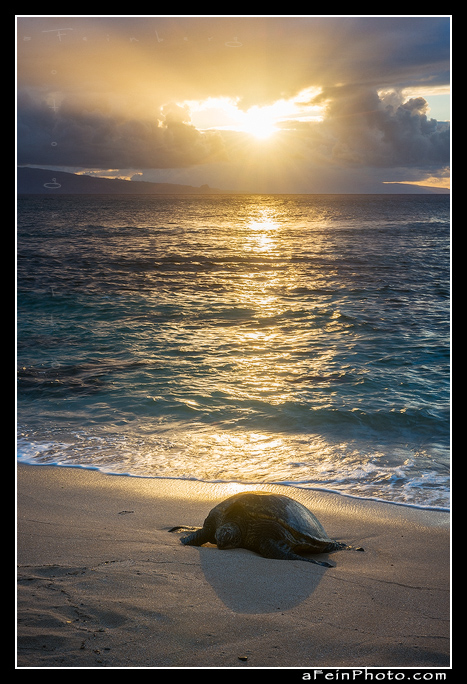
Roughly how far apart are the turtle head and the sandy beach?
3.3 inches

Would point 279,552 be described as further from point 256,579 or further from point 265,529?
point 256,579

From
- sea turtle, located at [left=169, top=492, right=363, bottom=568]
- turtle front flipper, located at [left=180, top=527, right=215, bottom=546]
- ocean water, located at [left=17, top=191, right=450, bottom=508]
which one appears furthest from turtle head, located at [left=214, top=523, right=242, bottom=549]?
ocean water, located at [left=17, top=191, right=450, bottom=508]

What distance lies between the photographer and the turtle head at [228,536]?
4.30m

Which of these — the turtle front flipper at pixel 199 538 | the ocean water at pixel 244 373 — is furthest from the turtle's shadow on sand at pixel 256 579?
the ocean water at pixel 244 373

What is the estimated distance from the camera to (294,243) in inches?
1416

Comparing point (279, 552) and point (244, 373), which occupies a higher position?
point (244, 373)

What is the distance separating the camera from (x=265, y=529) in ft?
14.0

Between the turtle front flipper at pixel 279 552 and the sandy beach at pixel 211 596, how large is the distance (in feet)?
0.22

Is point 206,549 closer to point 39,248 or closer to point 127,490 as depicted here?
point 127,490

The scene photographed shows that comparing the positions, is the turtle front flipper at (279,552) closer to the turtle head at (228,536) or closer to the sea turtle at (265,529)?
the sea turtle at (265,529)

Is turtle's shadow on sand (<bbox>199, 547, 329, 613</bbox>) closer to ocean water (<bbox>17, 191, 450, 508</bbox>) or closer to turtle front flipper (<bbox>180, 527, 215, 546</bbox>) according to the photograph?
turtle front flipper (<bbox>180, 527, 215, 546</bbox>)

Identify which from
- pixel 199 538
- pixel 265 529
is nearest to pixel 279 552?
pixel 265 529

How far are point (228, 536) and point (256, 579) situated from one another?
572mm
